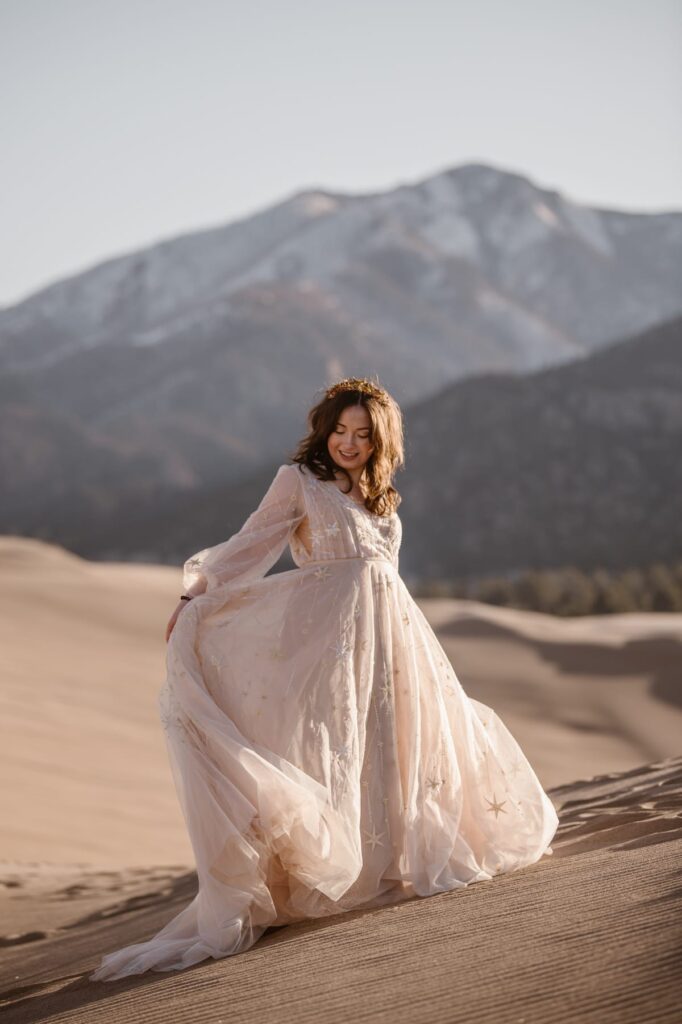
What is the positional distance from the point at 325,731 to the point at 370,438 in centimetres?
104

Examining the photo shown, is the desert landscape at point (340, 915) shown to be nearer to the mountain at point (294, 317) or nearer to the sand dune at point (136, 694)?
the sand dune at point (136, 694)

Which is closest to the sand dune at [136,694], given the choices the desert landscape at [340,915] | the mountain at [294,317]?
the desert landscape at [340,915]

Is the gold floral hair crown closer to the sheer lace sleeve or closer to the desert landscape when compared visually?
the sheer lace sleeve

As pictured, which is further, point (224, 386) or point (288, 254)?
point (288, 254)

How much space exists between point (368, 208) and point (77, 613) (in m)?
Answer: 159

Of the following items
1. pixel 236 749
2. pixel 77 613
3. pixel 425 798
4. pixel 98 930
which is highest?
pixel 77 613

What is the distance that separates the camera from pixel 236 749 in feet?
13.8

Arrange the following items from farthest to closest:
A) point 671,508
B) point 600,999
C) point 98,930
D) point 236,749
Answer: point 671,508, point 98,930, point 236,749, point 600,999

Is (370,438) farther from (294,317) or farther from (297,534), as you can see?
(294,317)

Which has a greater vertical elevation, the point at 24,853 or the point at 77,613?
the point at 77,613

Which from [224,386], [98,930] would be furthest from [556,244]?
[98,930]

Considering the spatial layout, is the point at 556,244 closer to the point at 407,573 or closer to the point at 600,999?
the point at 407,573

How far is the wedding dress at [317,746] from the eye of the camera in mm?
4086

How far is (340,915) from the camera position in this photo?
A: 162 inches
